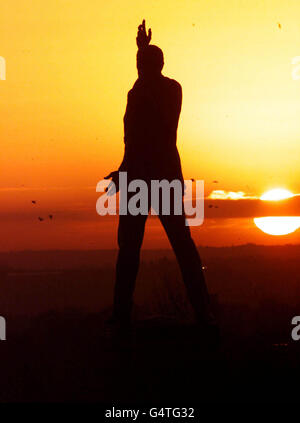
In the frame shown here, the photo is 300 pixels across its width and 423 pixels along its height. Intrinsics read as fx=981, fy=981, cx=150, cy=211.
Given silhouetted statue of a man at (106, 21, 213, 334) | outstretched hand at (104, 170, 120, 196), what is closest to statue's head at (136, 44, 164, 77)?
silhouetted statue of a man at (106, 21, 213, 334)

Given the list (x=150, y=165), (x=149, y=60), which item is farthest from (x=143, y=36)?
(x=150, y=165)

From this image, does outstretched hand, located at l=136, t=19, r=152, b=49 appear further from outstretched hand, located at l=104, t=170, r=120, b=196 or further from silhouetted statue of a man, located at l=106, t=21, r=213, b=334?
outstretched hand, located at l=104, t=170, r=120, b=196

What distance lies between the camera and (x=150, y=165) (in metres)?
15.8

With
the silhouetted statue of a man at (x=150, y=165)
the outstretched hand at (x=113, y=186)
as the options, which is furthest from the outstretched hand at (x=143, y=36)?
the outstretched hand at (x=113, y=186)

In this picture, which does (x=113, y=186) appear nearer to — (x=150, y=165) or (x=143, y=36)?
(x=150, y=165)

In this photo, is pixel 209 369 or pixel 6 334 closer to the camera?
pixel 209 369

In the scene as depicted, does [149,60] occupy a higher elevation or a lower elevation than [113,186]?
higher

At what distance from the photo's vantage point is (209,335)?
608 inches

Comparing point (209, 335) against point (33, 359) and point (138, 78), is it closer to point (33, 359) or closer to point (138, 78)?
point (33, 359)

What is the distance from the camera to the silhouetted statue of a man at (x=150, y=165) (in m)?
15.6

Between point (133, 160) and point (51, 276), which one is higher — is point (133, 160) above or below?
below

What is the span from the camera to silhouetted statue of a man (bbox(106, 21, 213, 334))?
15578mm
